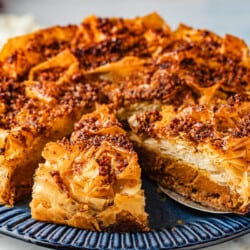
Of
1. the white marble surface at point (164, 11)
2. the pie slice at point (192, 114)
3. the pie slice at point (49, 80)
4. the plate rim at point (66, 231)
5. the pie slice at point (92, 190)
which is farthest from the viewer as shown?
the white marble surface at point (164, 11)

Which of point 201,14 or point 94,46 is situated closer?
point 94,46

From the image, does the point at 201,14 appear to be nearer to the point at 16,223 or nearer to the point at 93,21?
the point at 93,21

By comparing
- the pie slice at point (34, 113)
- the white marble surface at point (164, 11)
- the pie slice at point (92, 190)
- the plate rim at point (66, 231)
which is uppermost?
the white marble surface at point (164, 11)

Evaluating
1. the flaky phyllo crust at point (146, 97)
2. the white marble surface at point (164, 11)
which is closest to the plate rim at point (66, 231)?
the flaky phyllo crust at point (146, 97)

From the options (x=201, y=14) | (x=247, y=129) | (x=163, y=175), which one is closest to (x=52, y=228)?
(x=163, y=175)

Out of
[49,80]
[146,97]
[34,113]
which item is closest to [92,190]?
[34,113]

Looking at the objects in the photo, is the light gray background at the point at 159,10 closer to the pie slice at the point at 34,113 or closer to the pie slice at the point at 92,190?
the pie slice at the point at 34,113

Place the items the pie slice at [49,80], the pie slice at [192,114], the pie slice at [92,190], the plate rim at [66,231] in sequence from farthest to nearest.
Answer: the pie slice at [49,80] < the pie slice at [192,114] < the pie slice at [92,190] < the plate rim at [66,231]

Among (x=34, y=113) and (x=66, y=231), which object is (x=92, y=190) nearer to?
(x=66, y=231)
